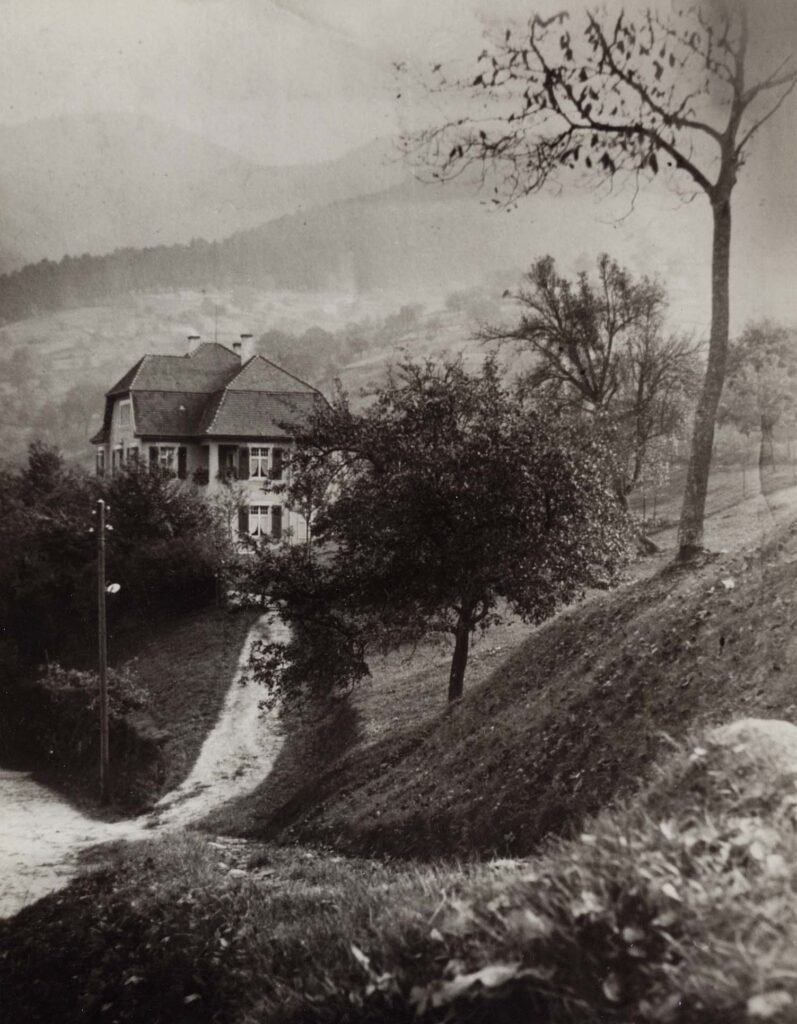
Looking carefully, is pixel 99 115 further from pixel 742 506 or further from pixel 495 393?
pixel 742 506

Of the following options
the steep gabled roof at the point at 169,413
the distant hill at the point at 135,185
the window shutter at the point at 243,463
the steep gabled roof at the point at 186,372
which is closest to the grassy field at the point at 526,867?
the distant hill at the point at 135,185

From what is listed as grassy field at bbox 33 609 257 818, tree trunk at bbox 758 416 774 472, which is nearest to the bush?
grassy field at bbox 33 609 257 818

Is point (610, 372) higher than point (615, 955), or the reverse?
point (610, 372)

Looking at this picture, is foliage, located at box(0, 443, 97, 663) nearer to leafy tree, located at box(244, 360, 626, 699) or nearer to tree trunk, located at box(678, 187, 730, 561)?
leafy tree, located at box(244, 360, 626, 699)

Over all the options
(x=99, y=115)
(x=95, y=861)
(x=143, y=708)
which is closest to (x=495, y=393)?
(x=99, y=115)

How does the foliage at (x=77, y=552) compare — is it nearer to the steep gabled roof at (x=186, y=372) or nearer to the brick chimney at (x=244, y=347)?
the steep gabled roof at (x=186, y=372)

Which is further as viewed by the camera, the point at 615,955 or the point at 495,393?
the point at 495,393
